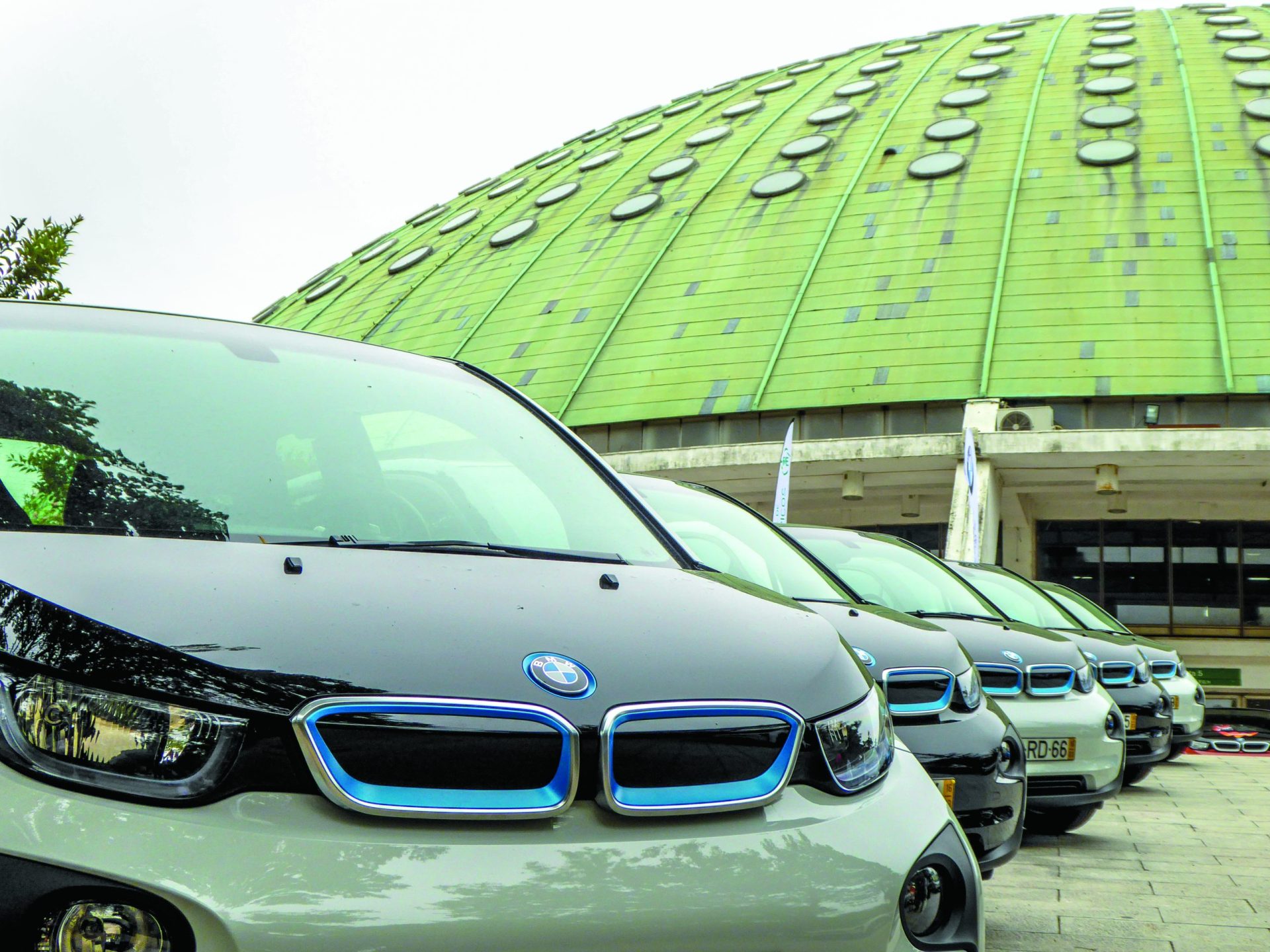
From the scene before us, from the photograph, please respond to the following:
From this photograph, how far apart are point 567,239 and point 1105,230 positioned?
51.9ft

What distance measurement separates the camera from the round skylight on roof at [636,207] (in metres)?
39.0

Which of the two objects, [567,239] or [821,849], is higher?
[567,239]

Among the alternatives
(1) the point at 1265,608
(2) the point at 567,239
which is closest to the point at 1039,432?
(1) the point at 1265,608

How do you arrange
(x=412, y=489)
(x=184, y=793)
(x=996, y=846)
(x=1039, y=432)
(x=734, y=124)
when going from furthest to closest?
1. (x=734, y=124)
2. (x=1039, y=432)
3. (x=996, y=846)
4. (x=412, y=489)
5. (x=184, y=793)

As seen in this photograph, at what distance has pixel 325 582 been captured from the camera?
2102 millimetres

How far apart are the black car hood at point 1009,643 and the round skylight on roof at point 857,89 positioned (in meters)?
36.4

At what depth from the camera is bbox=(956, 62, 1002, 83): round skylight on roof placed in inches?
1588

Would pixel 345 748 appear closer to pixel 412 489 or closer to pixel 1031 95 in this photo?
pixel 412 489

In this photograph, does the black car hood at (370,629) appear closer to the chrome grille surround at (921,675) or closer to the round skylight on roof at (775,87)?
the chrome grille surround at (921,675)

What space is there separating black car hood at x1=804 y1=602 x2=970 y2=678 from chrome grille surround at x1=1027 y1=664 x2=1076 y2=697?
2.01 metres

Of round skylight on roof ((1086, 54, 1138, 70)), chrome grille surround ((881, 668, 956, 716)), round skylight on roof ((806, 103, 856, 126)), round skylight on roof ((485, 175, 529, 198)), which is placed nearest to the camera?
chrome grille surround ((881, 668, 956, 716))

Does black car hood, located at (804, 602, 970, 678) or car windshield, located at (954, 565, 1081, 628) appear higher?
car windshield, located at (954, 565, 1081, 628)

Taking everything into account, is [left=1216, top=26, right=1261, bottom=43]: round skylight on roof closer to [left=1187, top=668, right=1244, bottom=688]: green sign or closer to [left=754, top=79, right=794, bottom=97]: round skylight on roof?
[left=754, top=79, right=794, bottom=97]: round skylight on roof

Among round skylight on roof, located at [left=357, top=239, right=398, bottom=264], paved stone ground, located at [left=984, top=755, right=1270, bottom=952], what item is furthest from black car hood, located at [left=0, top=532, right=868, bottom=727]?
round skylight on roof, located at [left=357, top=239, right=398, bottom=264]
